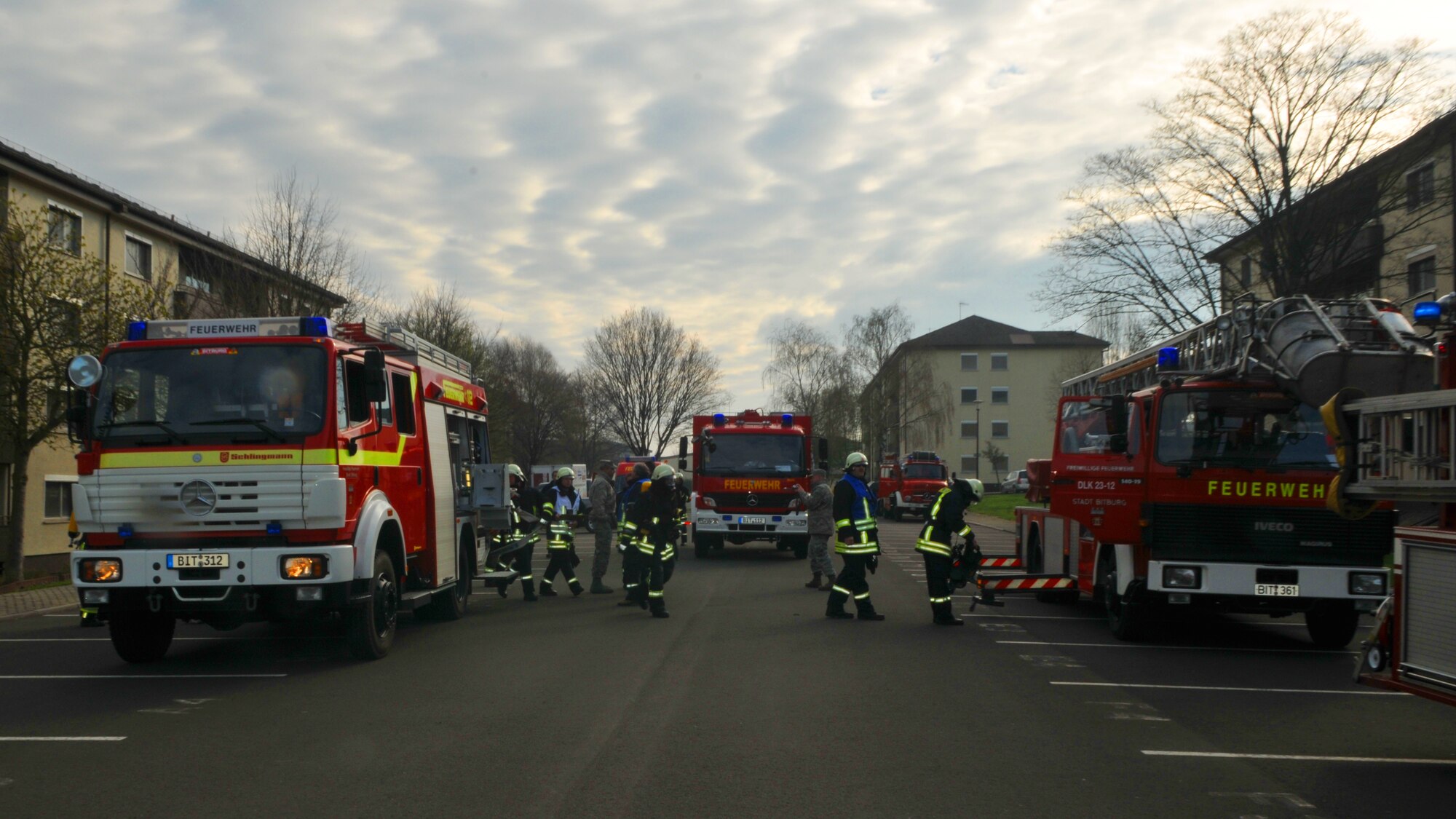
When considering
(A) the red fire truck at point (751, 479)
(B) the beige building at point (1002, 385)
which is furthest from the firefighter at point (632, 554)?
(B) the beige building at point (1002, 385)

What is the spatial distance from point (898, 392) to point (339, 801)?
6909 centimetres

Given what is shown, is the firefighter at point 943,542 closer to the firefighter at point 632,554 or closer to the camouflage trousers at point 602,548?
the firefighter at point 632,554

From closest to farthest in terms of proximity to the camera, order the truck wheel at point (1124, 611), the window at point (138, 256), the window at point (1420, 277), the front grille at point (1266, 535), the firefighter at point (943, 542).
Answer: the front grille at point (1266, 535) → the truck wheel at point (1124, 611) → the firefighter at point (943, 542) → the window at point (1420, 277) → the window at point (138, 256)

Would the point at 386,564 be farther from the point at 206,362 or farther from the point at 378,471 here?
the point at 206,362

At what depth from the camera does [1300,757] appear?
6504 millimetres

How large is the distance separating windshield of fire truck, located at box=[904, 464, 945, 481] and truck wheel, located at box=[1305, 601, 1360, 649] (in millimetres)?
31674

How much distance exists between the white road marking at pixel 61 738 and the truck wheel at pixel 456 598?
17.7 feet

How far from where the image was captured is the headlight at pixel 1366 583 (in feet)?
33.6

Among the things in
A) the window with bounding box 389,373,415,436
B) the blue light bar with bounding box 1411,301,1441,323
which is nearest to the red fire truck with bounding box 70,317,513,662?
the window with bounding box 389,373,415,436

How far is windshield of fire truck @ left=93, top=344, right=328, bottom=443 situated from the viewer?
893 cm

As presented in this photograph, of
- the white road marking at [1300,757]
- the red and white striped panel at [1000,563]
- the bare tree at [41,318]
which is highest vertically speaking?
the bare tree at [41,318]

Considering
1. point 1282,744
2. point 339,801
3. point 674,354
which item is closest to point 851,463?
point 1282,744

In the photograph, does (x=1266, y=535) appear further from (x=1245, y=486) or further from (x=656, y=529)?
(x=656, y=529)

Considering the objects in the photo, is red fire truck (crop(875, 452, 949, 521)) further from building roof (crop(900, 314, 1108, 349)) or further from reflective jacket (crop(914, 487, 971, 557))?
building roof (crop(900, 314, 1108, 349))
